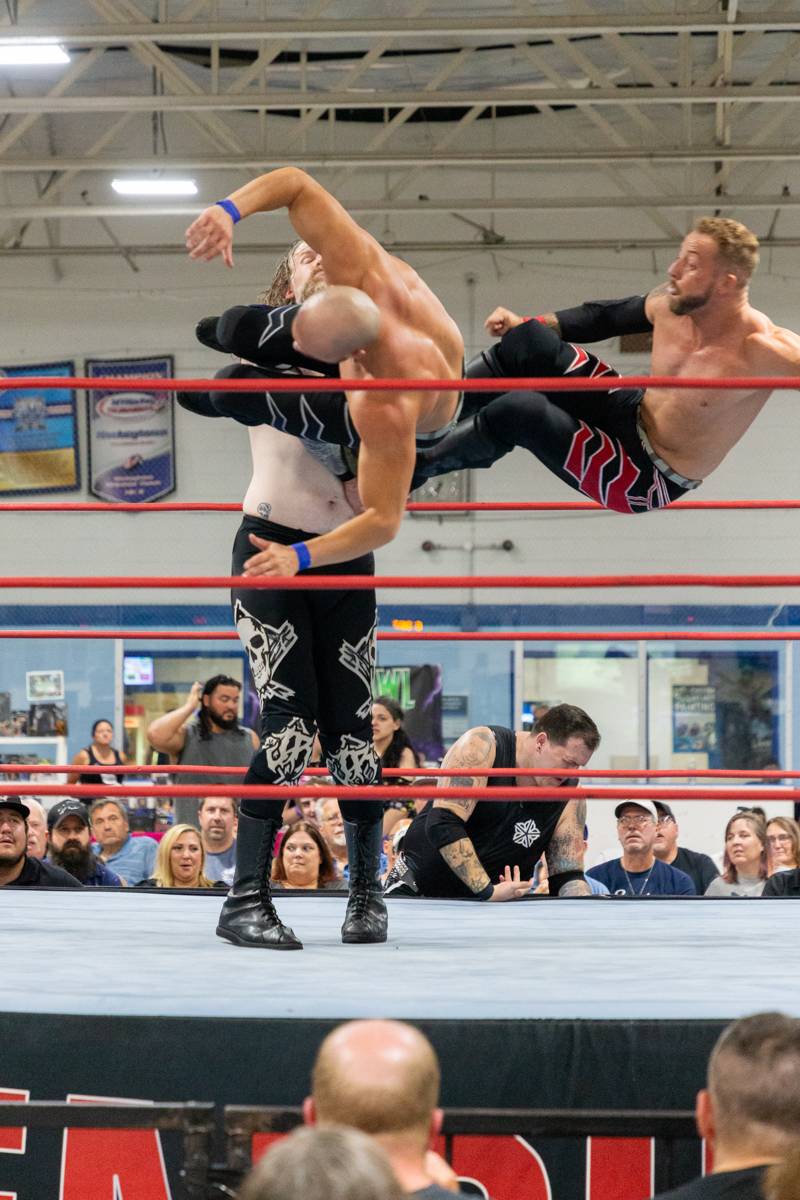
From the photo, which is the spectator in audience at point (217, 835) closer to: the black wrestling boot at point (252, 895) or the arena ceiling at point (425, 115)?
the black wrestling boot at point (252, 895)

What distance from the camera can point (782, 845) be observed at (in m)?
5.63

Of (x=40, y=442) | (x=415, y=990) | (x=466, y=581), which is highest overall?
(x=40, y=442)

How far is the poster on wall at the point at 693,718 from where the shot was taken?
1092cm

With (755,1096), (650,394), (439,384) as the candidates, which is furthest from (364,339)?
(755,1096)

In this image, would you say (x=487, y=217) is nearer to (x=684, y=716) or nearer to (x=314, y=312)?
(x=684, y=716)

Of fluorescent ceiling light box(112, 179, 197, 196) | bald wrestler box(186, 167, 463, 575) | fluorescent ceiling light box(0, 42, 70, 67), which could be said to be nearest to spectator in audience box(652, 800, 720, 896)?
bald wrestler box(186, 167, 463, 575)

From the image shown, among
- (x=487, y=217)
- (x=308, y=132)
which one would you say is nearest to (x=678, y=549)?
(x=487, y=217)

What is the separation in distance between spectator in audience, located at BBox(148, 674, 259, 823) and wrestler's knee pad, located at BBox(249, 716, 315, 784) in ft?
8.52

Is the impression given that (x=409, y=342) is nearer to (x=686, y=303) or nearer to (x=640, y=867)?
(x=686, y=303)

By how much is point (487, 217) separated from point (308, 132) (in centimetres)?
161

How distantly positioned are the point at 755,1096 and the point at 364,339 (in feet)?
5.03

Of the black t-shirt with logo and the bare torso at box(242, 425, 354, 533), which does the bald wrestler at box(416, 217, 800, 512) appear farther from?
the black t-shirt with logo

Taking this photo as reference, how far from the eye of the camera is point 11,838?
13.9 ft

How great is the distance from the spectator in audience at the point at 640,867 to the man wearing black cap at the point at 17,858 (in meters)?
1.81
